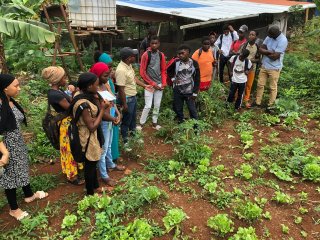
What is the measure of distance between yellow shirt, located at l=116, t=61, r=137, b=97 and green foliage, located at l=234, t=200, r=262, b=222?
2.53 meters

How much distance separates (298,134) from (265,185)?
2.40 m

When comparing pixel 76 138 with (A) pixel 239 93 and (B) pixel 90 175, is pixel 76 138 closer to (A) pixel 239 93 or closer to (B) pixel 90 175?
(B) pixel 90 175

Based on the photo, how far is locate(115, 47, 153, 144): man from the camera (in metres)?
5.00

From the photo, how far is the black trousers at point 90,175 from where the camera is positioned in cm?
394

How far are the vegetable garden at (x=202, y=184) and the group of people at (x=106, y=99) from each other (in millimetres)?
301

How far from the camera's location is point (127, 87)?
5.25 m

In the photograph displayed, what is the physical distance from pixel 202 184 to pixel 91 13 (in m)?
4.60

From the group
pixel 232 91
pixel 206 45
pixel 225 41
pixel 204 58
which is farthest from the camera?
pixel 225 41

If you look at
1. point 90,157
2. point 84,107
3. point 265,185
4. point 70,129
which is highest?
point 84,107

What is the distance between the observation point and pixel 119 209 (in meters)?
3.95

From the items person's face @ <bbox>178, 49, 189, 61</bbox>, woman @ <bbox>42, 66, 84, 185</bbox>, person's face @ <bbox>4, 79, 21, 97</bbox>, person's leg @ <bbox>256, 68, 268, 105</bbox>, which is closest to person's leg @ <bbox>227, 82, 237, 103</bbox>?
person's leg @ <bbox>256, 68, 268, 105</bbox>

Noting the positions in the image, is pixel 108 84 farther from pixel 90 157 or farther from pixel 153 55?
pixel 153 55

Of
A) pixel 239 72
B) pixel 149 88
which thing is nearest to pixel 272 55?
pixel 239 72

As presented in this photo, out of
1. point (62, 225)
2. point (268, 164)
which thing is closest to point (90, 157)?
point (62, 225)
